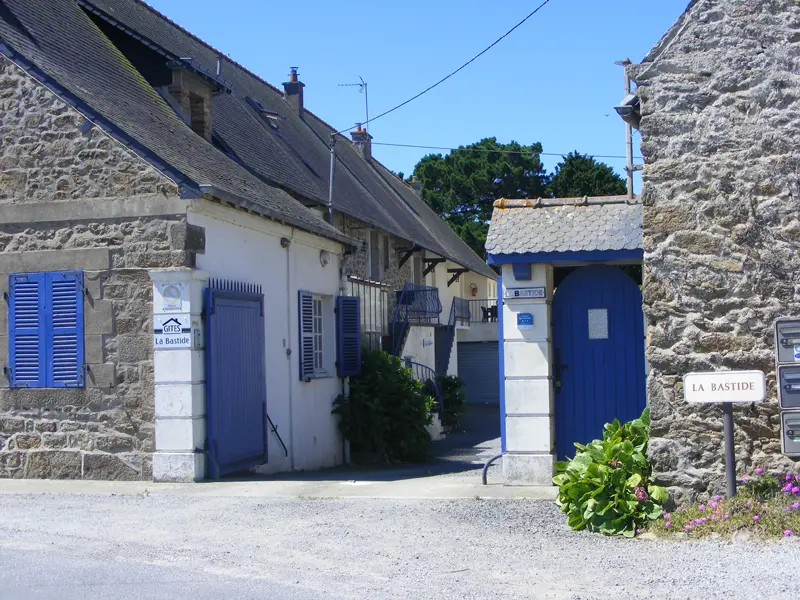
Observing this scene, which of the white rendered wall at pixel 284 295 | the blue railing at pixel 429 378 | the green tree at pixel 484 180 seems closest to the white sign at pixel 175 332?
the white rendered wall at pixel 284 295

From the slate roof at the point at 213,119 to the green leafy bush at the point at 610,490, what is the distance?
5.78 metres

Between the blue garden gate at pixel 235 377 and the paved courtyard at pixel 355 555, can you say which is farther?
the blue garden gate at pixel 235 377

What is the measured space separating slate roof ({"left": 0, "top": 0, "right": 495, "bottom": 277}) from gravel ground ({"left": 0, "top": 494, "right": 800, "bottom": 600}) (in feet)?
14.8

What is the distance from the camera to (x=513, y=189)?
55594mm

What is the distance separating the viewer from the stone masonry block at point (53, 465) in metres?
12.0

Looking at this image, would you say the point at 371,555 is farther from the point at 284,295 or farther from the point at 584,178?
the point at 584,178

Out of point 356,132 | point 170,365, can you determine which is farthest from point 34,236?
point 356,132

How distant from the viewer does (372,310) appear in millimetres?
20672

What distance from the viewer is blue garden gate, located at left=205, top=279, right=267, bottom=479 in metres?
11.9

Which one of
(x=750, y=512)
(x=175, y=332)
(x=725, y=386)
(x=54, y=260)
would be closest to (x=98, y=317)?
(x=54, y=260)

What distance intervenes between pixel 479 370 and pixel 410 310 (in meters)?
12.6

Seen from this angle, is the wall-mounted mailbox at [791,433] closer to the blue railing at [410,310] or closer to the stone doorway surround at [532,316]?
the stone doorway surround at [532,316]

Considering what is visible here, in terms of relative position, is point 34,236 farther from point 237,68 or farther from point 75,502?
point 237,68

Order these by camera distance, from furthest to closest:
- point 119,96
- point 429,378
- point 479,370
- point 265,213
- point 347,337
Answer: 1. point 479,370
2. point 429,378
3. point 347,337
4. point 119,96
5. point 265,213
